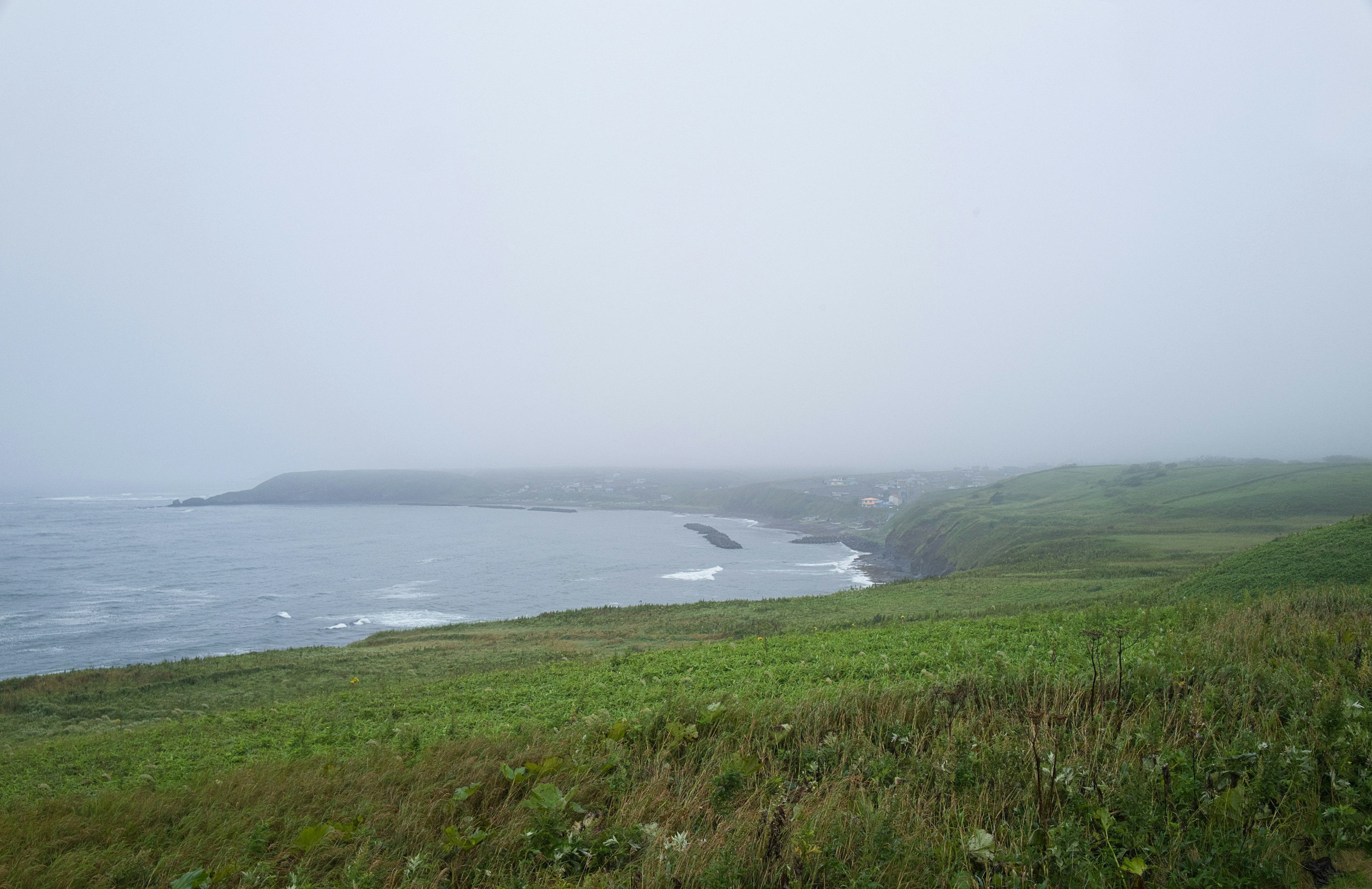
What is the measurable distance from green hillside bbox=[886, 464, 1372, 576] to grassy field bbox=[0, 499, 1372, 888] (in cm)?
2523

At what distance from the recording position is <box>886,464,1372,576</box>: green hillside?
3909cm

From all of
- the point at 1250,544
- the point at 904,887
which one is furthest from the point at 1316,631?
the point at 1250,544

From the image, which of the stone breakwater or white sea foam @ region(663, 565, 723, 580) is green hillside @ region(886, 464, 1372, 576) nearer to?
the stone breakwater

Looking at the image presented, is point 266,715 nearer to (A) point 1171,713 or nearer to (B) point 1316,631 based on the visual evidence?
(A) point 1171,713

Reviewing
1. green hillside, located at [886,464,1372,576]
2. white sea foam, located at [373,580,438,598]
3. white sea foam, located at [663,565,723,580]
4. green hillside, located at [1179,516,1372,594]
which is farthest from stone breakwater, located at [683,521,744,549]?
green hillside, located at [1179,516,1372,594]

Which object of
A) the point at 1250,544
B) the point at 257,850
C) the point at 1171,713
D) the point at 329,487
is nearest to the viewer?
the point at 257,850

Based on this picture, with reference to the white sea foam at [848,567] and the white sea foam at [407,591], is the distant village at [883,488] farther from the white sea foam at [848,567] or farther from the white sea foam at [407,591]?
the white sea foam at [407,591]

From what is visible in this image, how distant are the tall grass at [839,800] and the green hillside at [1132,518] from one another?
26717mm

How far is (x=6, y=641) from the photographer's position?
37438 mm

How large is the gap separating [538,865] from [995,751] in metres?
3.34

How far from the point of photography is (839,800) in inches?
160

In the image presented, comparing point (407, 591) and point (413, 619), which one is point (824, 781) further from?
point (407, 591)

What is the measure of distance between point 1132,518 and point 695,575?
146 ft

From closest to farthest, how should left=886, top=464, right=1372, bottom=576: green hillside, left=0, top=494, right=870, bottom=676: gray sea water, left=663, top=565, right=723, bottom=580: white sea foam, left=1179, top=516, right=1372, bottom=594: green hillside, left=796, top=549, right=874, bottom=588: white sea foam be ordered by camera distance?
left=1179, top=516, right=1372, bottom=594: green hillside < left=886, top=464, right=1372, bottom=576: green hillside < left=0, top=494, right=870, bottom=676: gray sea water < left=796, top=549, right=874, bottom=588: white sea foam < left=663, top=565, right=723, bottom=580: white sea foam
